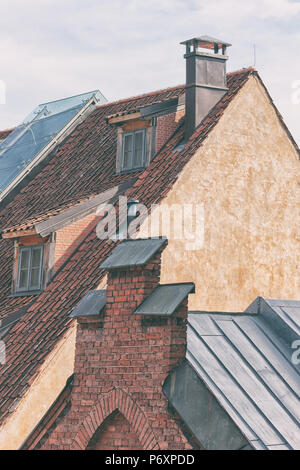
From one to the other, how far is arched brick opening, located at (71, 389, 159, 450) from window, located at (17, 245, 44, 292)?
7.51 meters

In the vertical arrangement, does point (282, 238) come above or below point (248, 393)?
above

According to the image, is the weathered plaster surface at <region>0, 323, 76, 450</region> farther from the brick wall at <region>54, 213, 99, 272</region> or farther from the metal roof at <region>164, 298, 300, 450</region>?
the metal roof at <region>164, 298, 300, 450</region>

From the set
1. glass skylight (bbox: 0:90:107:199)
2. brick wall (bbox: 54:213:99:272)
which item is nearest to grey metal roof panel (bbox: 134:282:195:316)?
brick wall (bbox: 54:213:99:272)

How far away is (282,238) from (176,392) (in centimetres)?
998

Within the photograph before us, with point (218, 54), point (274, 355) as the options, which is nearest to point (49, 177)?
point (218, 54)

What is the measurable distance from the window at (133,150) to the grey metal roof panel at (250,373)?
7903 millimetres

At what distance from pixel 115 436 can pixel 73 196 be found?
10.2 metres

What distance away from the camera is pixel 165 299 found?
42.6 feet

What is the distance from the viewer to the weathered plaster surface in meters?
16.9

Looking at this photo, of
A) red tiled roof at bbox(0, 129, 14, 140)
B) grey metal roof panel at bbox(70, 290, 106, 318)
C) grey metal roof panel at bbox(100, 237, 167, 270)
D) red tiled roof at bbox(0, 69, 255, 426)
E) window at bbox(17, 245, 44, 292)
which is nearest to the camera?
grey metal roof panel at bbox(100, 237, 167, 270)
